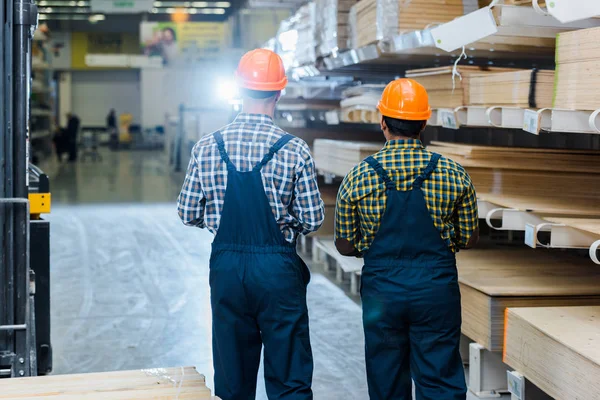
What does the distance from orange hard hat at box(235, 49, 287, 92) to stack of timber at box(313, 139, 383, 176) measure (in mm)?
3617

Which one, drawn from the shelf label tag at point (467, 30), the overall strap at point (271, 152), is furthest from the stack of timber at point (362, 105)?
the overall strap at point (271, 152)

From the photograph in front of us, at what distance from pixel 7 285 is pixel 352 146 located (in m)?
3.83

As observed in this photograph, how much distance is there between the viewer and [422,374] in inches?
142

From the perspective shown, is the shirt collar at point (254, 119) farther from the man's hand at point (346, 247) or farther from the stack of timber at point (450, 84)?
the stack of timber at point (450, 84)

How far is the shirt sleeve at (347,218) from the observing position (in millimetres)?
3674

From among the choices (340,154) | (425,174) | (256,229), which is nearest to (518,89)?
(425,174)

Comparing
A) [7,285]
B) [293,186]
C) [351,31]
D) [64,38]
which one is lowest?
[7,285]

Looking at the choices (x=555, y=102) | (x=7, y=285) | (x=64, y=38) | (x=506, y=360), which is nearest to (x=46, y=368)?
(x=7, y=285)

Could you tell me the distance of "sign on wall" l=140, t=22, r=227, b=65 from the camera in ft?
78.5

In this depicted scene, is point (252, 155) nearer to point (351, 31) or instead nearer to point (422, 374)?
point (422, 374)

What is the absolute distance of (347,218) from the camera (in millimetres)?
3711

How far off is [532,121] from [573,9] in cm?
77

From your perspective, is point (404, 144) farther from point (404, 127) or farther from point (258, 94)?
point (258, 94)

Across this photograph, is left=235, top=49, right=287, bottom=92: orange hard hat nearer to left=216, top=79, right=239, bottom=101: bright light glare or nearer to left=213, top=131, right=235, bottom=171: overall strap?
left=213, top=131, right=235, bottom=171: overall strap
